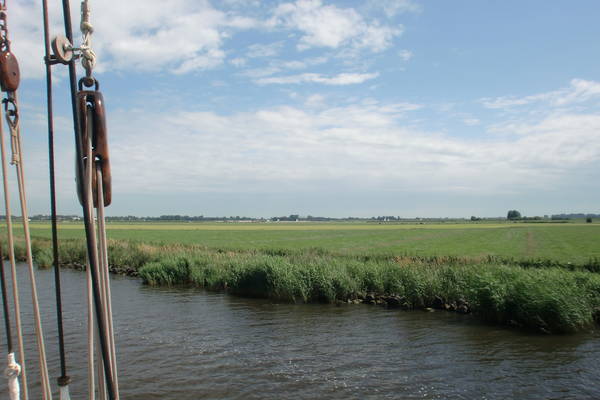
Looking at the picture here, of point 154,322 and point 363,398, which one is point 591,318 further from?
point 154,322

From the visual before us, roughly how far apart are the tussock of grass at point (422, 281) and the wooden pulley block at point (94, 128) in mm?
19090

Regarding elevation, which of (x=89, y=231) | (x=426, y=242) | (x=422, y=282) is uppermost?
(x=89, y=231)

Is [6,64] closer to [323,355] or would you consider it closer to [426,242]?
[323,355]

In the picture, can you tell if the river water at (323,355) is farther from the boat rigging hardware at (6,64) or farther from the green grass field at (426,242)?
the green grass field at (426,242)

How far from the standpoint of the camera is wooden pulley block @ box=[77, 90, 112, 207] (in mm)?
2521

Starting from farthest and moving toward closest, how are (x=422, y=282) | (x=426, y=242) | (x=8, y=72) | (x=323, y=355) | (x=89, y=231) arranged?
(x=426, y=242), (x=422, y=282), (x=323, y=355), (x=8, y=72), (x=89, y=231)

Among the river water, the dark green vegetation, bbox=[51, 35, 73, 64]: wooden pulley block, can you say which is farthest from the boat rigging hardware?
the dark green vegetation

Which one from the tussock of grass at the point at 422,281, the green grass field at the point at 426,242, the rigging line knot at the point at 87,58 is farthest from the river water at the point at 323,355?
the green grass field at the point at 426,242

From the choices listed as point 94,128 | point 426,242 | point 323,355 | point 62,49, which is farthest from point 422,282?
point 426,242

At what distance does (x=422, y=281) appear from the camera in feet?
75.0

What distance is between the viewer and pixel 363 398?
37.9 feet

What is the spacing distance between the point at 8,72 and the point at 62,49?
64 cm

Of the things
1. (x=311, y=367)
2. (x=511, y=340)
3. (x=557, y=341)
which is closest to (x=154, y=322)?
(x=311, y=367)

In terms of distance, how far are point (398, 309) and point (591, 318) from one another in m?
8.06
